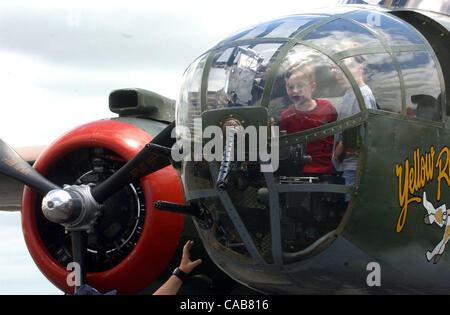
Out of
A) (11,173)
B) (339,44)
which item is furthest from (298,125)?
(11,173)

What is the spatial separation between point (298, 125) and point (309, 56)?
1.54 feet

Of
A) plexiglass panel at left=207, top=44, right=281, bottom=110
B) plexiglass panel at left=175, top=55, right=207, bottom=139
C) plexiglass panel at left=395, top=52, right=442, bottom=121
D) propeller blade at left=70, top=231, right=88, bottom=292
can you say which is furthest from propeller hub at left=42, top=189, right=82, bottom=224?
plexiglass panel at left=395, top=52, right=442, bottom=121

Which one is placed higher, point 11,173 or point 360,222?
point 360,222

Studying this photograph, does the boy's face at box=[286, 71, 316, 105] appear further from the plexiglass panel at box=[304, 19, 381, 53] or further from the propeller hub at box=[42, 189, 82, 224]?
the propeller hub at box=[42, 189, 82, 224]

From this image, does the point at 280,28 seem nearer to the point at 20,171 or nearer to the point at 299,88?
the point at 299,88

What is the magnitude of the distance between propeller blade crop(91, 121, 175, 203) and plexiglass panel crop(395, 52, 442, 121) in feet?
8.06

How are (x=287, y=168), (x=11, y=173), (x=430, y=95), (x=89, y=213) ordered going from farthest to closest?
(x=11, y=173)
(x=89, y=213)
(x=430, y=95)
(x=287, y=168)

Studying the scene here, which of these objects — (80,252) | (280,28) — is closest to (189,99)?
(280,28)

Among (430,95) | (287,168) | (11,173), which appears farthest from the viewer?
(11,173)

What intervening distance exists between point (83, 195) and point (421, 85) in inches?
134

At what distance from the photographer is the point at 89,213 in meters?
6.58

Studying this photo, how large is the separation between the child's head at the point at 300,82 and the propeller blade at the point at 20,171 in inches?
132

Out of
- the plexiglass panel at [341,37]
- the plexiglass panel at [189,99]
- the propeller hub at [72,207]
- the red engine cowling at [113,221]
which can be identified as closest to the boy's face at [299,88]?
the plexiglass panel at [341,37]

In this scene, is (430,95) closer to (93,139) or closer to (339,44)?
(339,44)
